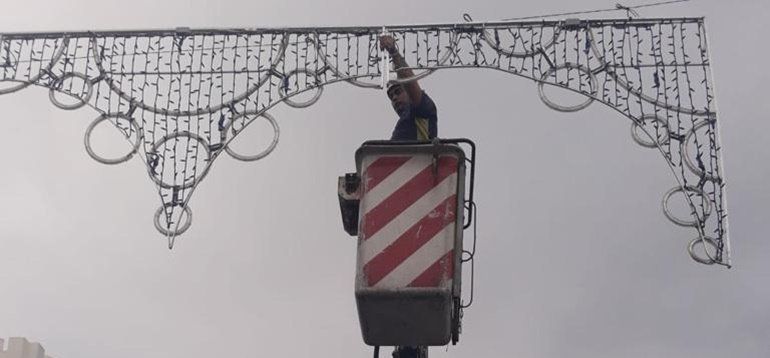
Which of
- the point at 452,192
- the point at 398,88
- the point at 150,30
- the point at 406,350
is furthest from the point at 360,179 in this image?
the point at 150,30

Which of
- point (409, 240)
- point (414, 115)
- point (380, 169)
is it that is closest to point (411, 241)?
point (409, 240)

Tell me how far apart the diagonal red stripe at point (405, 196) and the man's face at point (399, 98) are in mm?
1845

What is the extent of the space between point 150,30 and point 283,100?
89cm

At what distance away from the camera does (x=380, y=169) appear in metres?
3.23

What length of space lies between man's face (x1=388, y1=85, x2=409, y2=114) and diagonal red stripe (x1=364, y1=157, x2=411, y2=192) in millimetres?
1826

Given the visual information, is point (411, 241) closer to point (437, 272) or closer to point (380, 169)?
point (437, 272)

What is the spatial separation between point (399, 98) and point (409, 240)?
210 centimetres

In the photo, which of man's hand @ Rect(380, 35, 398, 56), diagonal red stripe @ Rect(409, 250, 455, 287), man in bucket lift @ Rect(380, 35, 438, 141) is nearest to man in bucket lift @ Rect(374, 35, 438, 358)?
man in bucket lift @ Rect(380, 35, 438, 141)

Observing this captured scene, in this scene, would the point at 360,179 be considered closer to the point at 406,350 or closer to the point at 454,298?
the point at 454,298

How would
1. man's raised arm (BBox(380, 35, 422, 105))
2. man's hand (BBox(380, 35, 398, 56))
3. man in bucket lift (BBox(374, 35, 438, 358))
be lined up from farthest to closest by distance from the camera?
man's hand (BBox(380, 35, 398, 56)), man's raised arm (BBox(380, 35, 422, 105)), man in bucket lift (BBox(374, 35, 438, 358))

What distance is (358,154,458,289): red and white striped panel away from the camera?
3100mm

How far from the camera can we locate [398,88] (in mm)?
5254

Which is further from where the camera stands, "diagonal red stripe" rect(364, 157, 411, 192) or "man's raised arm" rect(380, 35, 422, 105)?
"man's raised arm" rect(380, 35, 422, 105)

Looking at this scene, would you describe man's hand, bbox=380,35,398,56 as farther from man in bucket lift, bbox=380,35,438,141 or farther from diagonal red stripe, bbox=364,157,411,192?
diagonal red stripe, bbox=364,157,411,192
